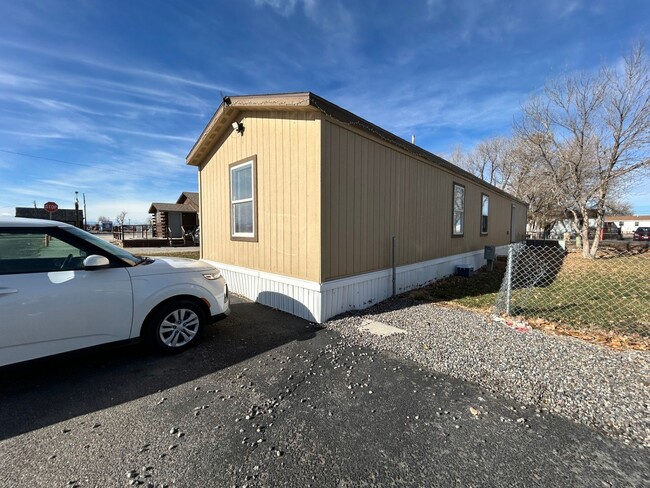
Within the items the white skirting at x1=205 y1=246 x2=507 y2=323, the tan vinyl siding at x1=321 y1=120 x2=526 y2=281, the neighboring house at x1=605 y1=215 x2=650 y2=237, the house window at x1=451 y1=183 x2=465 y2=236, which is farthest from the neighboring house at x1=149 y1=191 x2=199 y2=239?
the neighboring house at x1=605 y1=215 x2=650 y2=237

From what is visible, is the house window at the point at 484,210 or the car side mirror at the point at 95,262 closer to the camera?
the car side mirror at the point at 95,262

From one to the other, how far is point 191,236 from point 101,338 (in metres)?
18.8

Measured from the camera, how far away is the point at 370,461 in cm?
185

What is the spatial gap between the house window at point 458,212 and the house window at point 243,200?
582 cm

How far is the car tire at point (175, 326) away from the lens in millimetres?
3275

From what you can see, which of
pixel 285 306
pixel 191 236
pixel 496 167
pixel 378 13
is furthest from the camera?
pixel 496 167

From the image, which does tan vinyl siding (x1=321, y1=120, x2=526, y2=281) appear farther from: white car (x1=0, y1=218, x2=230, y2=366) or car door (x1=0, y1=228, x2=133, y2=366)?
car door (x1=0, y1=228, x2=133, y2=366)

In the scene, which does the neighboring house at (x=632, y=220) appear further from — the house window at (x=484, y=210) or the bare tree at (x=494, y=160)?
the house window at (x=484, y=210)

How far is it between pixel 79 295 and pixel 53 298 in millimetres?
179

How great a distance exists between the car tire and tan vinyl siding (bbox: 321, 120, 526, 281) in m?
1.82

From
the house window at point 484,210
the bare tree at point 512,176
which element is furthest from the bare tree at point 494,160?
the house window at point 484,210

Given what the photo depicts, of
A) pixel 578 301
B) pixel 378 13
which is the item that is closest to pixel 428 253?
pixel 578 301

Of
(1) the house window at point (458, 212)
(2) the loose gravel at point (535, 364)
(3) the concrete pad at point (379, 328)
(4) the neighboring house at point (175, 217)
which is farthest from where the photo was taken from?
(4) the neighboring house at point (175, 217)

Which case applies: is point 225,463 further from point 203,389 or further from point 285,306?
point 285,306
